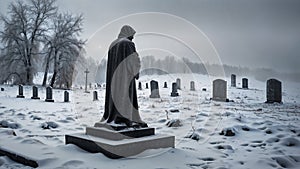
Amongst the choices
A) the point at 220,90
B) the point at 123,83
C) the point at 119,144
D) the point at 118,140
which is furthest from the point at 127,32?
the point at 220,90

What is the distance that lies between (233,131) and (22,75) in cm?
2890

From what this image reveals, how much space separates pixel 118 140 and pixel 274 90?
14.3m

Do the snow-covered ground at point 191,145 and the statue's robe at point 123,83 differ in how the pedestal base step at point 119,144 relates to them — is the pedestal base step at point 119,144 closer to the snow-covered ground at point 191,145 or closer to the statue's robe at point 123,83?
the snow-covered ground at point 191,145

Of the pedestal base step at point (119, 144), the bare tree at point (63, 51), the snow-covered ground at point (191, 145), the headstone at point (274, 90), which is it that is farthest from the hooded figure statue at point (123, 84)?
the bare tree at point (63, 51)

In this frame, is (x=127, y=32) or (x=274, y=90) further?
(x=274, y=90)

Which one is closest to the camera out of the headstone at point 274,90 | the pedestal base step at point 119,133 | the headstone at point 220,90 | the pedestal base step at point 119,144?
the pedestal base step at point 119,144

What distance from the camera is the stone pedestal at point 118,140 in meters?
4.98

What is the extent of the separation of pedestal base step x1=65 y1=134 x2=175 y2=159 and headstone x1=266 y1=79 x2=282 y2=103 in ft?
42.4

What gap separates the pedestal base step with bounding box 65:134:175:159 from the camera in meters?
4.93

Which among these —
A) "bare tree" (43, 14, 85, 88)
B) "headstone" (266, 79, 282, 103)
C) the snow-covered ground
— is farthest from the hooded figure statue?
"bare tree" (43, 14, 85, 88)

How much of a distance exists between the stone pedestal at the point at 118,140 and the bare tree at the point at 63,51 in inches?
1079

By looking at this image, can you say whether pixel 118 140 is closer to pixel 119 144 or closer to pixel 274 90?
pixel 119 144

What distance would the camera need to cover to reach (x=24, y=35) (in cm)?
3209

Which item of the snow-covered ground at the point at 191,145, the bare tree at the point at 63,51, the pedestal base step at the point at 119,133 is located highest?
the bare tree at the point at 63,51
